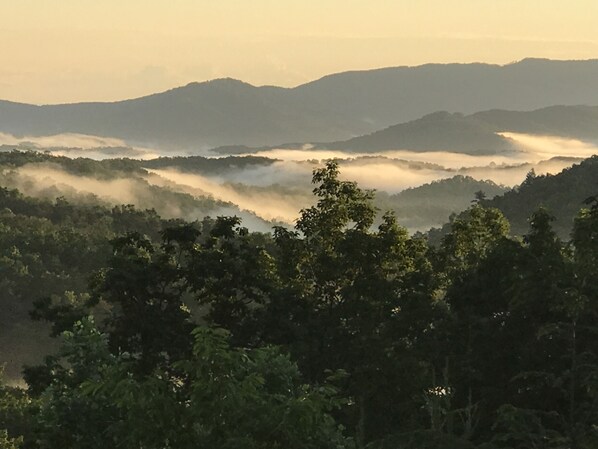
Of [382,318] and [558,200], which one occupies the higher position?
[382,318]

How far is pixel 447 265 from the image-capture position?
37656 millimetres

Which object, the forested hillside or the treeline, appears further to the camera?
the forested hillside

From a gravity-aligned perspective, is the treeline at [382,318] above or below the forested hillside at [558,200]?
above

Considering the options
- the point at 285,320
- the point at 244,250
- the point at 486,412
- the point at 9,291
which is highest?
the point at 244,250

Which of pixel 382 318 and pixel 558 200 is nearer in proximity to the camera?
pixel 382 318

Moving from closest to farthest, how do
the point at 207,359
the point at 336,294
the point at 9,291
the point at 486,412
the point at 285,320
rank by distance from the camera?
1. the point at 207,359
2. the point at 486,412
3. the point at 285,320
4. the point at 336,294
5. the point at 9,291

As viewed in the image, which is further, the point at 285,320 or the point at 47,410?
the point at 285,320

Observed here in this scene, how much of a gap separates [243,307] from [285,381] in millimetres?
14387

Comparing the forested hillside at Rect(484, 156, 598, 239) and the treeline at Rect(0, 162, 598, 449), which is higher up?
the treeline at Rect(0, 162, 598, 449)

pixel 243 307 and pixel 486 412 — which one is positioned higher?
pixel 243 307

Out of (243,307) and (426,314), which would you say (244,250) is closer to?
(243,307)

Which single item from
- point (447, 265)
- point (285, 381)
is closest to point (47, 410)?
point (285, 381)

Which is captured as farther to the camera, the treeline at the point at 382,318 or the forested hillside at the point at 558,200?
the forested hillside at the point at 558,200

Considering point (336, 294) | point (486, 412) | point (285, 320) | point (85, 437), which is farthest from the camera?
point (336, 294)
